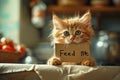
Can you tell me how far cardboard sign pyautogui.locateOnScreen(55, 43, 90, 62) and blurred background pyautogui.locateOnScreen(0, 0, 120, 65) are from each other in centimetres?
132

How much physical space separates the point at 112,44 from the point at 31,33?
0.67 metres

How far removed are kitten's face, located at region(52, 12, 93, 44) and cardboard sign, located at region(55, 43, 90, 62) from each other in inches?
1.3

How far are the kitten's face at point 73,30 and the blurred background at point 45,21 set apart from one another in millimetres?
1241

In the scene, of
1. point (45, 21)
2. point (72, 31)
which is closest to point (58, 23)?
point (72, 31)

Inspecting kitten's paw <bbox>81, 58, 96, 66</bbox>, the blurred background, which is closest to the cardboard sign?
kitten's paw <bbox>81, 58, 96, 66</bbox>

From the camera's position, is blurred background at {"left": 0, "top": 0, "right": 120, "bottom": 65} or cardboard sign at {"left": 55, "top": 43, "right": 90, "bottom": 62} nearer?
cardboard sign at {"left": 55, "top": 43, "right": 90, "bottom": 62}

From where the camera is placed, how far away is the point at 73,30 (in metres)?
0.93

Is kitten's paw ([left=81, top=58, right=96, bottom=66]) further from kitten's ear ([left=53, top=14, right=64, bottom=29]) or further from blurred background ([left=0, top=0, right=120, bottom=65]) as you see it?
blurred background ([left=0, top=0, right=120, bottom=65])

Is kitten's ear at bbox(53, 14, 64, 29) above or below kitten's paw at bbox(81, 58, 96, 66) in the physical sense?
above

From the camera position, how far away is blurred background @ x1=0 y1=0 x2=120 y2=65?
2.21 meters

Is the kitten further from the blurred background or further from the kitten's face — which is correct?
the blurred background

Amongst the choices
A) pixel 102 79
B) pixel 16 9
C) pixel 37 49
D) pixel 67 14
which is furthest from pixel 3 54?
pixel 67 14

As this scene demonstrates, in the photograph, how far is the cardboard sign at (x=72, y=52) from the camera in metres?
0.88

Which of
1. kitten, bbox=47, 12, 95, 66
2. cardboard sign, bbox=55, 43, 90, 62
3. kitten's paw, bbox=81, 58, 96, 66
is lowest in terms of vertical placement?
kitten's paw, bbox=81, 58, 96, 66
